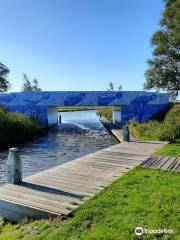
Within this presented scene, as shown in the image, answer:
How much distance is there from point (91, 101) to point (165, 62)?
495 inches

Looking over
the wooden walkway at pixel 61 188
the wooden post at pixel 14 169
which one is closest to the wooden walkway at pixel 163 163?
the wooden walkway at pixel 61 188

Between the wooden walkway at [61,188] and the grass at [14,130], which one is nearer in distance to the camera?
the wooden walkway at [61,188]

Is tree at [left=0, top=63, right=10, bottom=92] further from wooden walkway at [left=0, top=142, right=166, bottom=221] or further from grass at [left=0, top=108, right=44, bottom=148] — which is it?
wooden walkway at [left=0, top=142, right=166, bottom=221]

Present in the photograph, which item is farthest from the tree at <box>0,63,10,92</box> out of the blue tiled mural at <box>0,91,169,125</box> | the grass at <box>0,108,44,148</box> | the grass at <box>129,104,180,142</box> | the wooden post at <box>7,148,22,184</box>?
the wooden post at <box>7,148,22,184</box>

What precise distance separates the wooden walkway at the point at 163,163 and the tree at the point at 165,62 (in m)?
12.7

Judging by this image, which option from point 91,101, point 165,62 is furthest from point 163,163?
point 91,101

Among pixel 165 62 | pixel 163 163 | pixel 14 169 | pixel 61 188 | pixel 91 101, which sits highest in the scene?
pixel 165 62

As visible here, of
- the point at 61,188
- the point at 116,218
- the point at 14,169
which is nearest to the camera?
the point at 116,218

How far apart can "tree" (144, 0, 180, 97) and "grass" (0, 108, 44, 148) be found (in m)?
10.8

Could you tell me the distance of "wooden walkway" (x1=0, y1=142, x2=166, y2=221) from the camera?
226 inches

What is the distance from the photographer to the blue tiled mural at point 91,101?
31.6 metres

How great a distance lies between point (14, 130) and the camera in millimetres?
21844

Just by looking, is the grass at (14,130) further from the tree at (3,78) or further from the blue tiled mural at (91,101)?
the tree at (3,78)

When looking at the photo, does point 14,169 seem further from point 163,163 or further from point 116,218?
point 163,163
